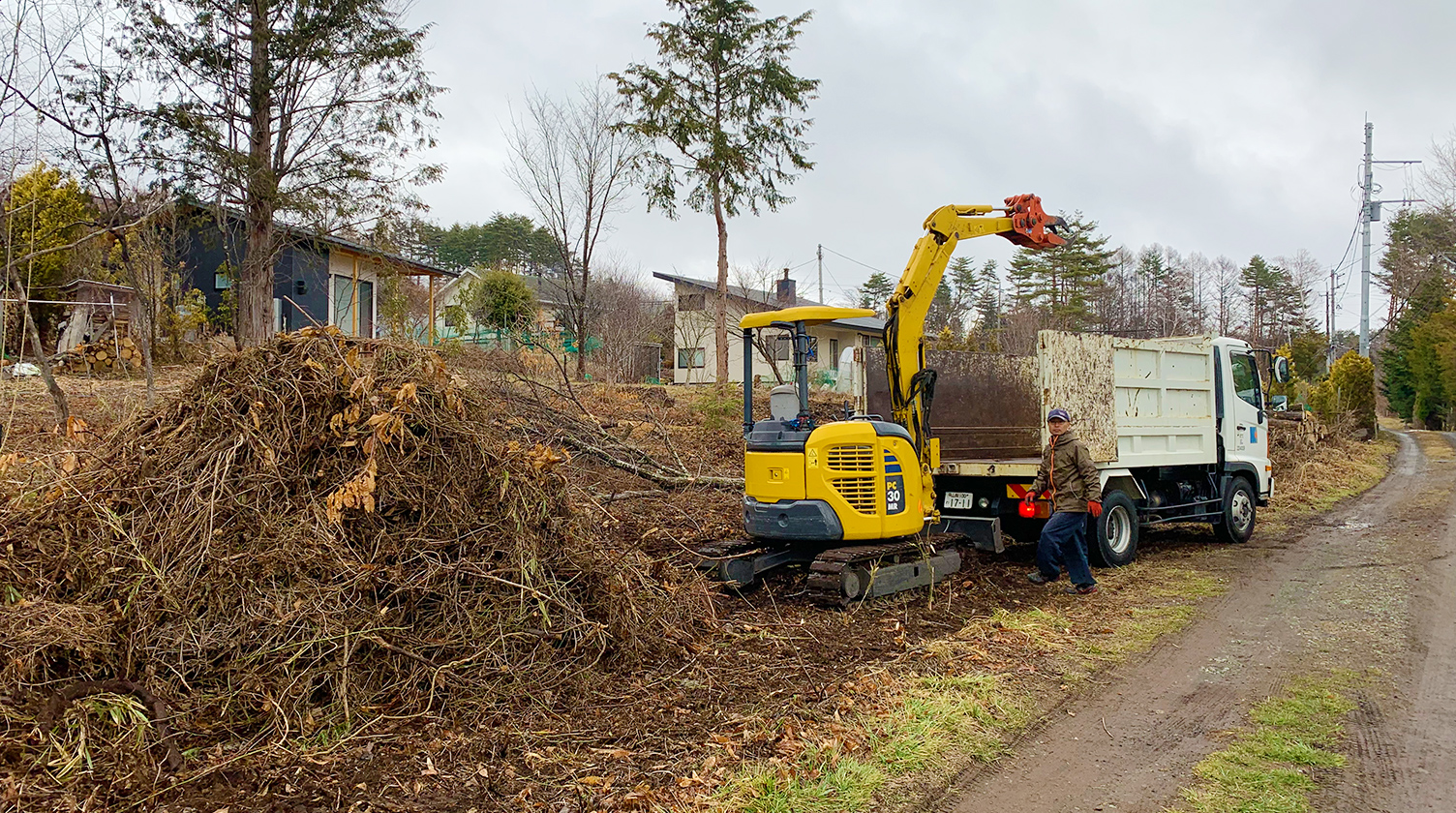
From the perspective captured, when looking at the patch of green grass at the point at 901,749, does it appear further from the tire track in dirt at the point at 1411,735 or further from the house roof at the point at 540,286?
the house roof at the point at 540,286

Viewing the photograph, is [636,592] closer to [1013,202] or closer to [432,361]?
[432,361]

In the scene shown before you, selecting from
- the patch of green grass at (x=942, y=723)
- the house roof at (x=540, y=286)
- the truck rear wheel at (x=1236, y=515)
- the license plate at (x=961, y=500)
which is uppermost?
the house roof at (x=540, y=286)

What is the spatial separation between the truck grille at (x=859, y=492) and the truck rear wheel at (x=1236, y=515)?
18.6 ft

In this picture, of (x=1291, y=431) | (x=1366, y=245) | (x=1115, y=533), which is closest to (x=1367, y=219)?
(x=1366, y=245)

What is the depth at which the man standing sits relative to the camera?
7.72 metres

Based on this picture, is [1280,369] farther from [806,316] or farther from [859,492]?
[806,316]

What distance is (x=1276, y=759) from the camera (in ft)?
14.0

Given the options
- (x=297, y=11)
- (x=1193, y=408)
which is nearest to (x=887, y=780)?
(x=1193, y=408)

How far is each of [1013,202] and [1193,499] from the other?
14.1 ft

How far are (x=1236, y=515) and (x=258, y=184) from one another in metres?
14.1

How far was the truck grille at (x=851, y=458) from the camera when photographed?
22.3ft

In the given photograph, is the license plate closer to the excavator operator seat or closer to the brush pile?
the excavator operator seat

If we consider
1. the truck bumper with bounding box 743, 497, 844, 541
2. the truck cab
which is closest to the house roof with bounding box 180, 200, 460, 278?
the truck bumper with bounding box 743, 497, 844, 541

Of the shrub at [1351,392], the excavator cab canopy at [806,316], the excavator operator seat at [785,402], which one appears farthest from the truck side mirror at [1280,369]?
the shrub at [1351,392]
